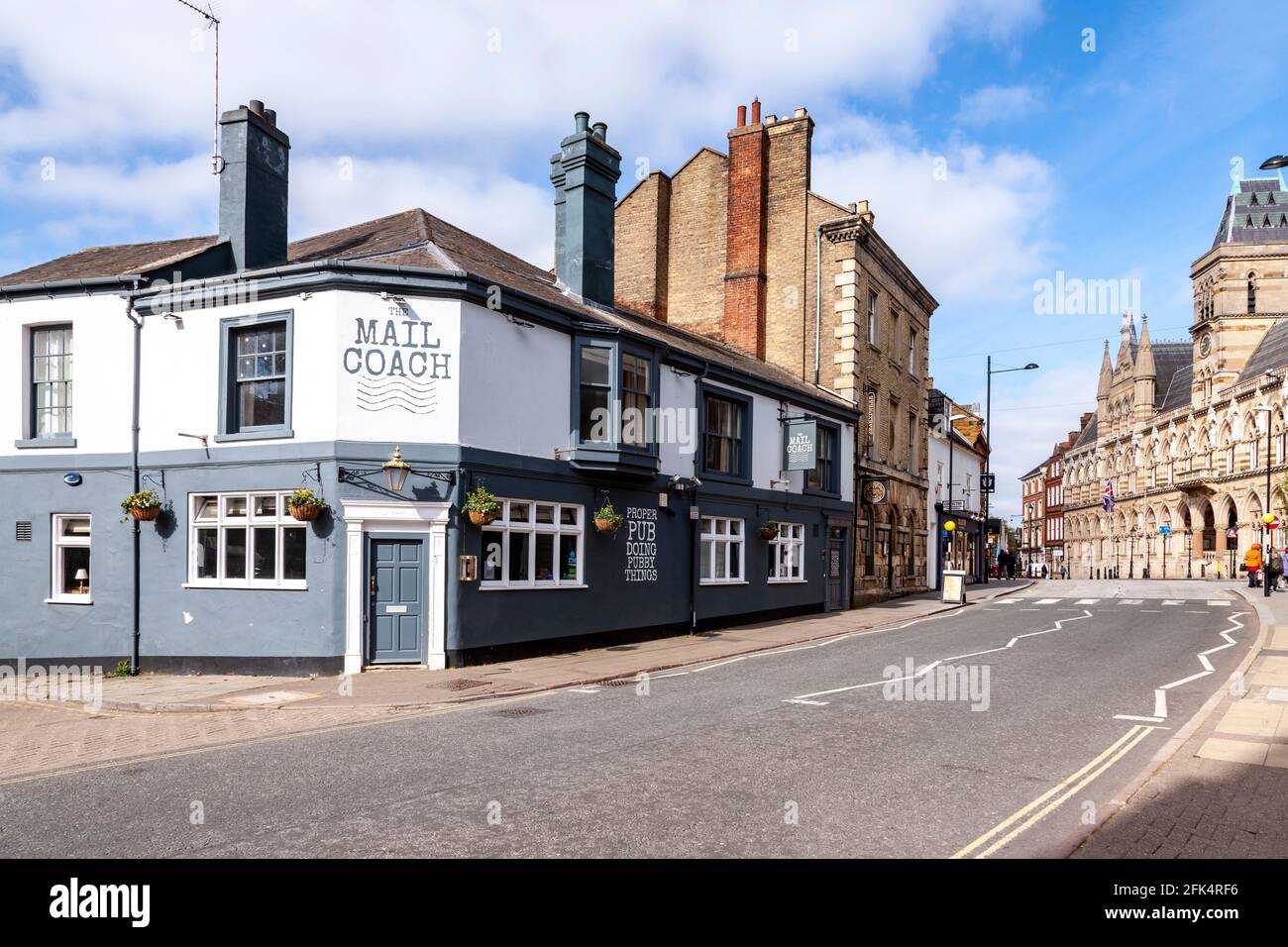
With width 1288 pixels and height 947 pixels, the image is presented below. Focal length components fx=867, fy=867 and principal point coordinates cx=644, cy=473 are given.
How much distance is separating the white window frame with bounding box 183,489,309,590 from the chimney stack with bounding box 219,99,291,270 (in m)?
4.61

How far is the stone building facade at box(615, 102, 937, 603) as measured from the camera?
28.9 meters

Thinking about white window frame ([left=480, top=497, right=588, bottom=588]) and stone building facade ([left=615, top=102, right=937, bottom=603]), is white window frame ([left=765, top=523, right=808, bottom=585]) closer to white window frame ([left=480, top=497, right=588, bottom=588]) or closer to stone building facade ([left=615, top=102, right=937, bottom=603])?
stone building facade ([left=615, top=102, right=937, bottom=603])

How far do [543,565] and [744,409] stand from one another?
850 centimetres

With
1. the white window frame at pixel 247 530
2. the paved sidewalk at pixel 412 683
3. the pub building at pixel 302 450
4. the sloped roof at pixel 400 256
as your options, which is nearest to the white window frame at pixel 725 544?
the paved sidewalk at pixel 412 683

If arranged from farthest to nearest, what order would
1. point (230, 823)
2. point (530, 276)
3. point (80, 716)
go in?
point (530, 276) < point (80, 716) < point (230, 823)

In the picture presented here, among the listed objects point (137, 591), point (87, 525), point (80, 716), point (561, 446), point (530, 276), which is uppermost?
point (530, 276)

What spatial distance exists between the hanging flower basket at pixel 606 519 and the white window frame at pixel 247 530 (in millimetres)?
5465

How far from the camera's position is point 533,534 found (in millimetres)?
16047

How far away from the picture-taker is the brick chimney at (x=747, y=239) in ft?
98.0

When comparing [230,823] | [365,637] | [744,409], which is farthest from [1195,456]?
[230,823]

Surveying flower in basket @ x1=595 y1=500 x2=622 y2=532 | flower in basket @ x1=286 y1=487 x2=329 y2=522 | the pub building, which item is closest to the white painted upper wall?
the pub building

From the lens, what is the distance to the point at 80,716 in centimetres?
1112
